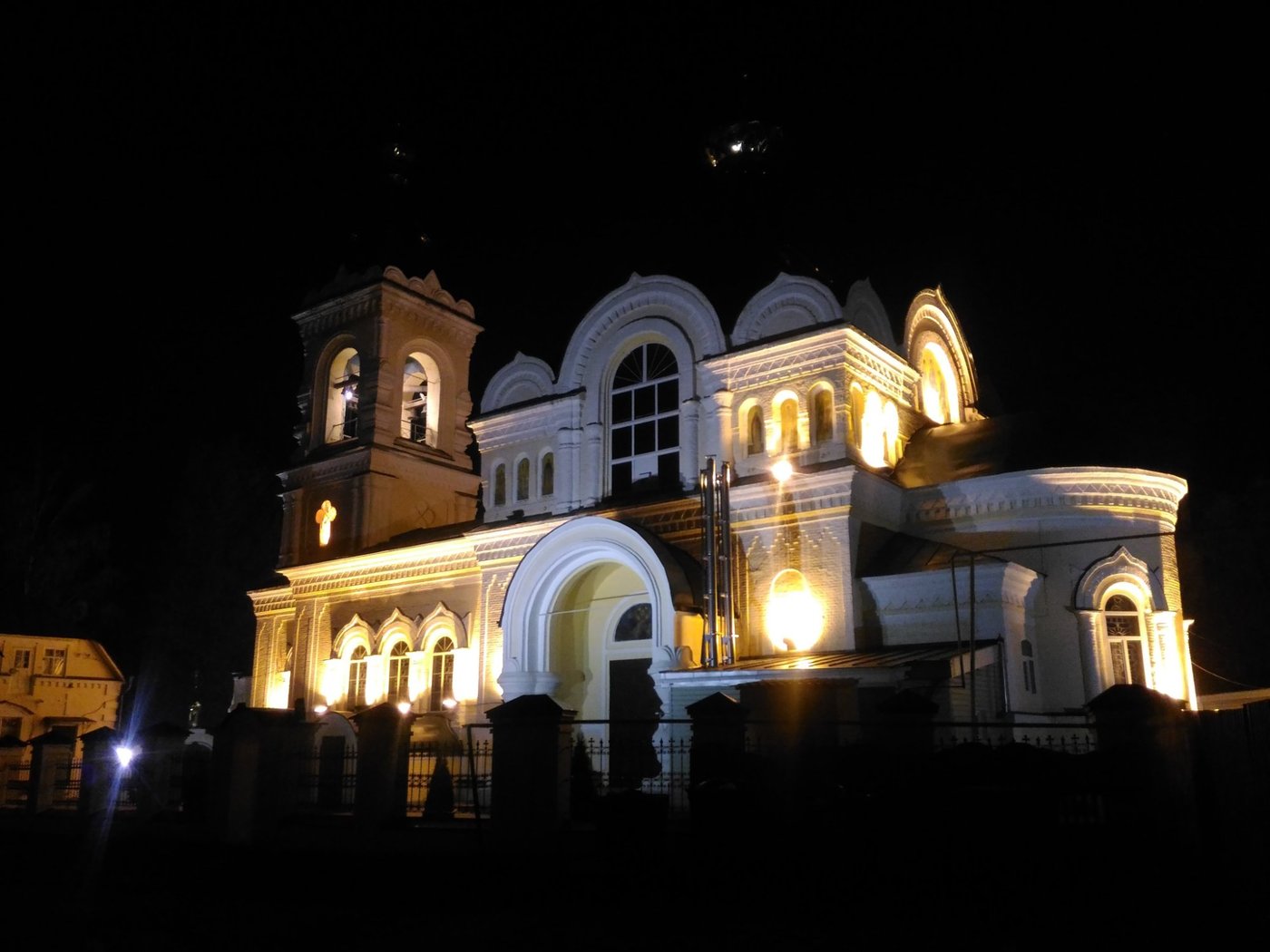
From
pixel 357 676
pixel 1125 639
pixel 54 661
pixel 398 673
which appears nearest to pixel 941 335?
pixel 1125 639

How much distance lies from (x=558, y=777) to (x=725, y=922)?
10.3 feet

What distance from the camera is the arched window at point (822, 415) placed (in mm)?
19000

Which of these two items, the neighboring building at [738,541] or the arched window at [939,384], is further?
the arched window at [939,384]

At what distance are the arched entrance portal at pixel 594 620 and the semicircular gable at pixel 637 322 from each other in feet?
12.6

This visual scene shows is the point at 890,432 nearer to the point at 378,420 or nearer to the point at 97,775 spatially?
the point at 378,420

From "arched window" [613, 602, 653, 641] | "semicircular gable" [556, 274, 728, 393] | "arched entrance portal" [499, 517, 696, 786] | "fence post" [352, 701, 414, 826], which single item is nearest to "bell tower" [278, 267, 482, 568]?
"semicircular gable" [556, 274, 728, 393]

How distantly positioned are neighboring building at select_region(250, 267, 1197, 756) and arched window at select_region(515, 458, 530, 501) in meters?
0.04

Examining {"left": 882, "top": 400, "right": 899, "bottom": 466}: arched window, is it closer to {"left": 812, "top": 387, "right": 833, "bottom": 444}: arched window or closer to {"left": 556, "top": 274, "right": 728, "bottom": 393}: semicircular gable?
{"left": 812, "top": 387, "right": 833, "bottom": 444}: arched window

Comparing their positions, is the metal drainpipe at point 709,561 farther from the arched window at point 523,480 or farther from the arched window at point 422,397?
the arched window at point 422,397

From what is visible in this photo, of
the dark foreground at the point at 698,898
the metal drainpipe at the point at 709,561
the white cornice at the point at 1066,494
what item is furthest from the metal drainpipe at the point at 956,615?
the dark foreground at the point at 698,898

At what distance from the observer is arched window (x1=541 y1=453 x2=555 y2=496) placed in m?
22.3

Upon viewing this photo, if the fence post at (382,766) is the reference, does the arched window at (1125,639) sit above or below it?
above

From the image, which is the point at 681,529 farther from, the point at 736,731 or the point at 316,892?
the point at 316,892

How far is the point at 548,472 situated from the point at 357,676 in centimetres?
685
